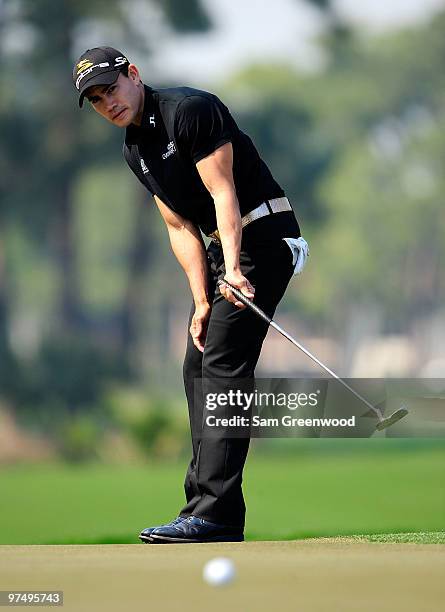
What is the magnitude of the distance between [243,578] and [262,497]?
13.9m

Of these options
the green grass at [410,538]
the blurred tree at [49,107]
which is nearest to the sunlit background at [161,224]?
the blurred tree at [49,107]

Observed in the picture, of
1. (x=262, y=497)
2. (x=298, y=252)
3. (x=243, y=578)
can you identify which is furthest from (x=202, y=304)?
(x=262, y=497)

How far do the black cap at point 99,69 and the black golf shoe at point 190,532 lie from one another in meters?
1.53

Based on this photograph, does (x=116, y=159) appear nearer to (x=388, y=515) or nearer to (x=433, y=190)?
(x=388, y=515)

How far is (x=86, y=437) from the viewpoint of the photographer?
83.7 feet

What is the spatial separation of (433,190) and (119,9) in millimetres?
23574

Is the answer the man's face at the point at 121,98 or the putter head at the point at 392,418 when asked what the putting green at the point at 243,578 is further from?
the man's face at the point at 121,98

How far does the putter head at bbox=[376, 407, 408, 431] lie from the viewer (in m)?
5.04

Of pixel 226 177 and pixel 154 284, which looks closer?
pixel 226 177

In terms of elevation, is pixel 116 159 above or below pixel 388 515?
above

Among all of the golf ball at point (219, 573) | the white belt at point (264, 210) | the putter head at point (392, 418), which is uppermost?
the white belt at point (264, 210)

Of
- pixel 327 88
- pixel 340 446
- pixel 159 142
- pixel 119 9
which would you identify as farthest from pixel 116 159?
pixel 159 142

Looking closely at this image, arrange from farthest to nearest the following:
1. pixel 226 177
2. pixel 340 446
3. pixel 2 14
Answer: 1. pixel 2 14
2. pixel 340 446
3. pixel 226 177

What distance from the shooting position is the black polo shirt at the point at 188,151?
4824 mm
